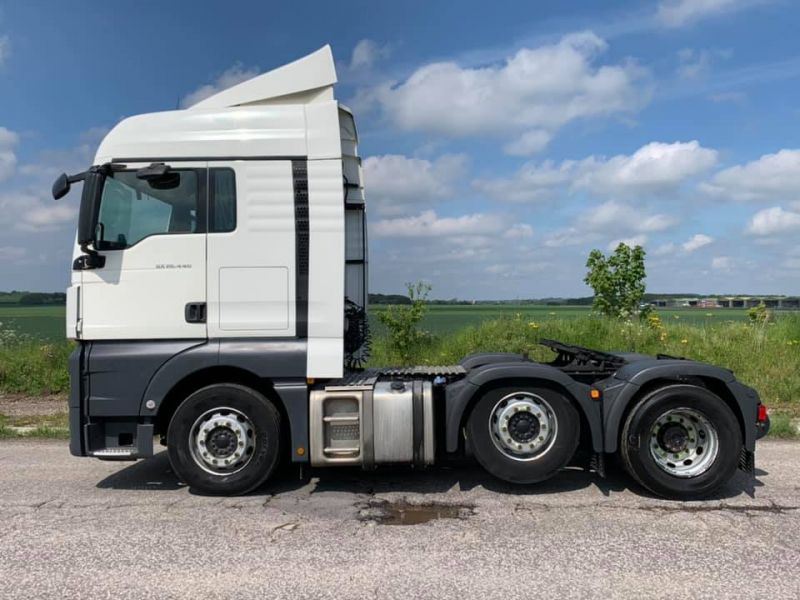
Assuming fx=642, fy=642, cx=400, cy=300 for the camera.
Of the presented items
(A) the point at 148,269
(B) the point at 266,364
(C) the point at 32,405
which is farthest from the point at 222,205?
(C) the point at 32,405

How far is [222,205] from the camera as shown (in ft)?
18.3

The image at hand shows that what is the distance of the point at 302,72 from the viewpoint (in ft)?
19.3

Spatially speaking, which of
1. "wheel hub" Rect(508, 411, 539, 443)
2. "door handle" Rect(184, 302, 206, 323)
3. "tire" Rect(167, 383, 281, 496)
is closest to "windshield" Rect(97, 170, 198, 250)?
"door handle" Rect(184, 302, 206, 323)

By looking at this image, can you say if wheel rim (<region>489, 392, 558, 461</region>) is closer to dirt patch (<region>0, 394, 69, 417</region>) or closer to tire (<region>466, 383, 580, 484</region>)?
tire (<region>466, 383, 580, 484</region>)

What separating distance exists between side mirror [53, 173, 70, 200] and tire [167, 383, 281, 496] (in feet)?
6.74

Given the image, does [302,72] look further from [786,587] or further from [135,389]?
[786,587]

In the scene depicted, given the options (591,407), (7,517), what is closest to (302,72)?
(591,407)

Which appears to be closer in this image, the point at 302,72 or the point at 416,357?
the point at 302,72

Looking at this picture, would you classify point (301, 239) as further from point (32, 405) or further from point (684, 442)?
point (32, 405)

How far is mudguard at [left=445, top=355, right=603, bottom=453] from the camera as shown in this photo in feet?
18.0

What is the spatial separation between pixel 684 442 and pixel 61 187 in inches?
228

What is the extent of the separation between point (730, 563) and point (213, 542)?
3398mm

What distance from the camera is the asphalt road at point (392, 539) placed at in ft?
12.3

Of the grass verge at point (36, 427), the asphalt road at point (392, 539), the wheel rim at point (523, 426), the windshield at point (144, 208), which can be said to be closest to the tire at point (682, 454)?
the asphalt road at point (392, 539)
